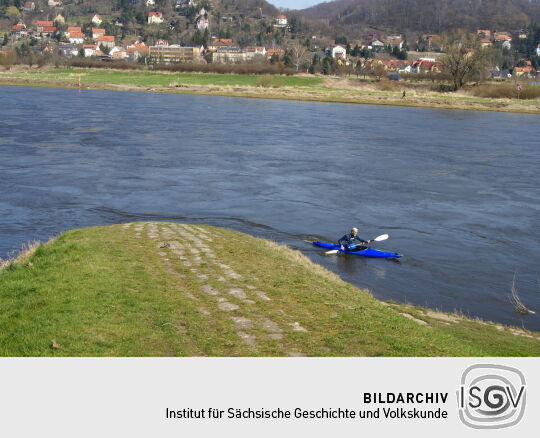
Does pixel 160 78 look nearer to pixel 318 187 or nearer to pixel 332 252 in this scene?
pixel 318 187

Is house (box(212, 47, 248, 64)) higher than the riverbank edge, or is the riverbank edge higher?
house (box(212, 47, 248, 64))

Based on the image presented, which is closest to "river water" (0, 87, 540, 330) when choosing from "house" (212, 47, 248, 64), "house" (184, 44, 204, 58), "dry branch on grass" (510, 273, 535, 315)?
"dry branch on grass" (510, 273, 535, 315)

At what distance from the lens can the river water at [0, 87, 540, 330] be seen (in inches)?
826

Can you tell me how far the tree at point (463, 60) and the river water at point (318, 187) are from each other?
36500mm

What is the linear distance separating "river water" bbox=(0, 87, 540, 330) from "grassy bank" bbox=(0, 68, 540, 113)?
2459 centimetres

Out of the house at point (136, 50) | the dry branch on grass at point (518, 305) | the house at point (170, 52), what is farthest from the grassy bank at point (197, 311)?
the house at point (170, 52)

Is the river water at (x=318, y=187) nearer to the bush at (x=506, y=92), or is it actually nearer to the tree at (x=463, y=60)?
the bush at (x=506, y=92)

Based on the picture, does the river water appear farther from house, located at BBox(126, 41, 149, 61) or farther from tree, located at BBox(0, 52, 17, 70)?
house, located at BBox(126, 41, 149, 61)

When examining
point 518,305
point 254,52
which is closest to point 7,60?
point 254,52

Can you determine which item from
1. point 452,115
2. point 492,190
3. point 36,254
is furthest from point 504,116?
point 36,254

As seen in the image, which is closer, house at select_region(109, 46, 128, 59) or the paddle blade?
the paddle blade

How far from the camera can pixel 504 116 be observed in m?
73.2

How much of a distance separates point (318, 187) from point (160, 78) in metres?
81.2

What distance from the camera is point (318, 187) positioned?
32.2 m
